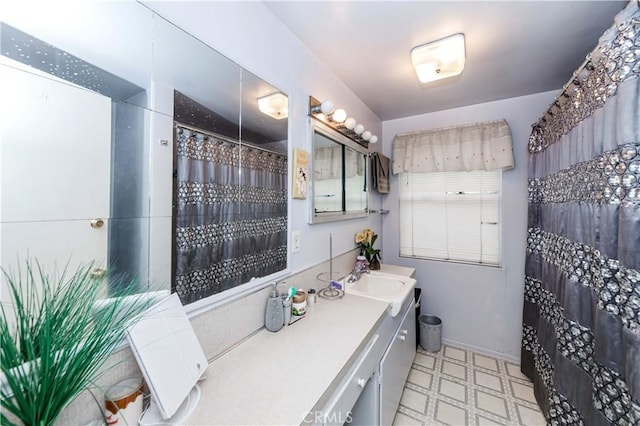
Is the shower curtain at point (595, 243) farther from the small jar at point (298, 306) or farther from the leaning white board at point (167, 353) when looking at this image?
the leaning white board at point (167, 353)

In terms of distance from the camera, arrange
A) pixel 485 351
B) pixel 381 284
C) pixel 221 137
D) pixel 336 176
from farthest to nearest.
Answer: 1. pixel 485 351
2. pixel 381 284
3. pixel 336 176
4. pixel 221 137

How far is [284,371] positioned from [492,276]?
7.37 ft

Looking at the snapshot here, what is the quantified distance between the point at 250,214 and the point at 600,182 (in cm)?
158

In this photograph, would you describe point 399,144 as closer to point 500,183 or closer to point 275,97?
point 500,183

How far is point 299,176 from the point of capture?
140cm

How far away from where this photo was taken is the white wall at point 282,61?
95 centimetres

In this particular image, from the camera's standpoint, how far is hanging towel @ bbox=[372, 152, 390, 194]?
2.37m

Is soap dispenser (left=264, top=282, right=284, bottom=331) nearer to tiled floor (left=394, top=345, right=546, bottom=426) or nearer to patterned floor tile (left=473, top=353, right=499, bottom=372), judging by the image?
tiled floor (left=394, top=345, right=546, bottom=426)

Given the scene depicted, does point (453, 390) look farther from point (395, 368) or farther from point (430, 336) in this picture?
point (395, 368)

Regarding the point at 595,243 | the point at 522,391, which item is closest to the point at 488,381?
the point at 522,391

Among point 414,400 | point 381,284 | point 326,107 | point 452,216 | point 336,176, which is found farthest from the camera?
point 452,216

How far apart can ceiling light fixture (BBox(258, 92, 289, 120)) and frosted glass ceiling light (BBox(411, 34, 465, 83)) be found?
88cm

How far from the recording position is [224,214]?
1036 millimetres

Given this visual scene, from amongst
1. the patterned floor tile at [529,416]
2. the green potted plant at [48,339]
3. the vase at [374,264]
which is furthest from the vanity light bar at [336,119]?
the patterned floor tile at [529,416]
